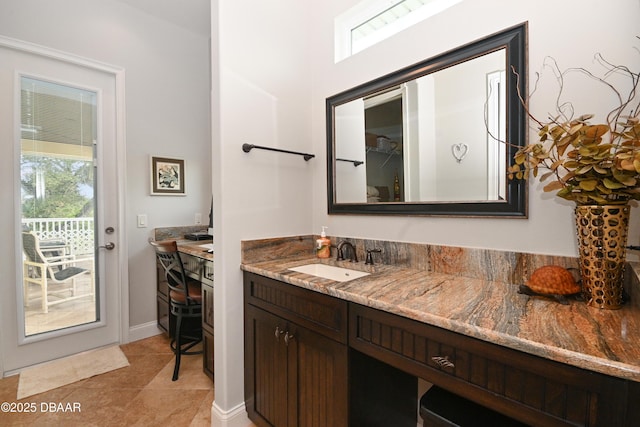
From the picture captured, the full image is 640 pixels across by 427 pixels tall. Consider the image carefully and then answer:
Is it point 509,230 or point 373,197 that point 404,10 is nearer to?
point 373,197

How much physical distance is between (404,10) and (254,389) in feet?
7.26

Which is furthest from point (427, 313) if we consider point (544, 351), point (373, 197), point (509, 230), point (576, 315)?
point (373, 197)

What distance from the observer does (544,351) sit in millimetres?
692

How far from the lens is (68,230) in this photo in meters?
2.38

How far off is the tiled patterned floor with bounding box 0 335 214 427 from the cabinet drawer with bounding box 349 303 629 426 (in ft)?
4.53

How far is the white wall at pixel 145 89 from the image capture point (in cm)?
231

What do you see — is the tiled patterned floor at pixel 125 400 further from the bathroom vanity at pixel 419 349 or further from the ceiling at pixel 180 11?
the ceiling at pixel 180 11

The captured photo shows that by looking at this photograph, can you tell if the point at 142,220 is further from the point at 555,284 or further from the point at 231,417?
the point at 555,284

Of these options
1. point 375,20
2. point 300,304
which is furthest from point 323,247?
point 375,20

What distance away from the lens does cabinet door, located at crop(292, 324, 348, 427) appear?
117 centimetres

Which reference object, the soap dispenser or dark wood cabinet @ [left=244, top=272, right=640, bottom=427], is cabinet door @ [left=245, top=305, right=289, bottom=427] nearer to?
dark wood cabinet @ [left=244, top=272, right=640, bottom=427]

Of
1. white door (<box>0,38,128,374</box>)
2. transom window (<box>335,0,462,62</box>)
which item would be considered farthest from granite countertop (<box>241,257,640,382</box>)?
white door (<box>0,38,128,374</box>)

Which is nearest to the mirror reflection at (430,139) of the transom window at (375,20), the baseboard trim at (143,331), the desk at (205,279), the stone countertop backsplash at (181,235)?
the transom window at (375,20)

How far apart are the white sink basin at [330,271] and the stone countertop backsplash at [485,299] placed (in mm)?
50
